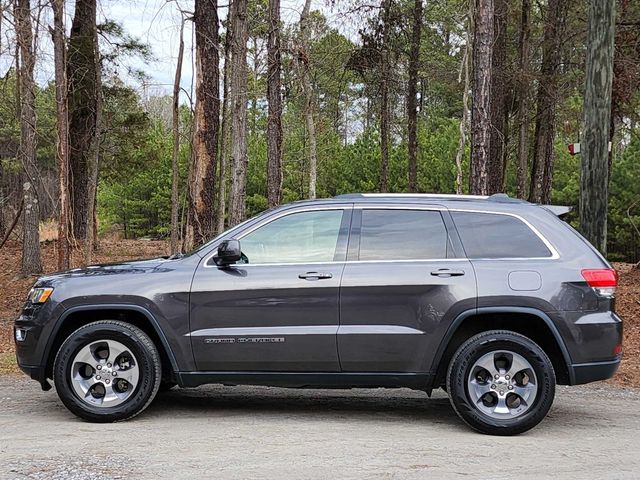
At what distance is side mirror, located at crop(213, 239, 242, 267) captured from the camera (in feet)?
19.1

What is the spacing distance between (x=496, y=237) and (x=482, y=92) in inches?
226

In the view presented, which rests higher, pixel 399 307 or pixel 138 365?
pixel 399 307

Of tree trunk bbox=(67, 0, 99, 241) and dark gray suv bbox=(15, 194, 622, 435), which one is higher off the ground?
tree trunk bbox=(67, 0, 99, 241)

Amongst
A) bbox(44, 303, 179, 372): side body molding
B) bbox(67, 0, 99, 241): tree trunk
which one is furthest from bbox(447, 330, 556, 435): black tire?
bbox(67, 0, 99, 241): tree trunk

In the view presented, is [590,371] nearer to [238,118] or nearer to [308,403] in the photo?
[308,403]

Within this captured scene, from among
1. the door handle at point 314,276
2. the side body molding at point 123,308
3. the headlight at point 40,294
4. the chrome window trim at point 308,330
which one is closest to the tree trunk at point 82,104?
the headlight at point 40,294

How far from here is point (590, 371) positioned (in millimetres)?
5699

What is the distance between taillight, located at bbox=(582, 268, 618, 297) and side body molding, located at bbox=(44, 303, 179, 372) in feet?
11.6

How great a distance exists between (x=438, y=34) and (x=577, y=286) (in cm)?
3259

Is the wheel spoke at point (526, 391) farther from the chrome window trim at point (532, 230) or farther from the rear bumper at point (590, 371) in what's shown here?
the chrome window trim at point (532, 230)

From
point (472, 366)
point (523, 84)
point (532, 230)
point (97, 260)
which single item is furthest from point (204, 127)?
point (523, 84)

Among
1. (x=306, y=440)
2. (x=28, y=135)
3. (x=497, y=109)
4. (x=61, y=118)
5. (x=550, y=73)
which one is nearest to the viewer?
(x=306, y=440)

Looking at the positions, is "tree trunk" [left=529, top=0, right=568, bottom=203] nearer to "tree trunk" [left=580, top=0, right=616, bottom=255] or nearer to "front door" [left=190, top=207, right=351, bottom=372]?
"tree trunk" [left=580, top=0, right=616, bottom=255]

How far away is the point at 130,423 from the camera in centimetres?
592
